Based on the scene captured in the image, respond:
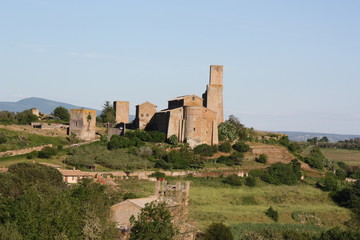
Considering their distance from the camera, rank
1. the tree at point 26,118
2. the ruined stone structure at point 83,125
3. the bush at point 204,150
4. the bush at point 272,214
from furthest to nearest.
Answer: the tree at point 26,118
the ruined stone structure at point 83,125
the bush at point 204,150
the bush at point 272,214

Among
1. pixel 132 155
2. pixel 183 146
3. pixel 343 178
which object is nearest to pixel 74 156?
pixel 132 155

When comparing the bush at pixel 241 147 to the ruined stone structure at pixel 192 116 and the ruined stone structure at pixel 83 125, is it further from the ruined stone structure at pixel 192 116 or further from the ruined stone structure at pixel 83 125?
the ruined stone structure at pixel 83 125

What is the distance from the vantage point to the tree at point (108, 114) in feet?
233

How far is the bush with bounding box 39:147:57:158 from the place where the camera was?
168ft

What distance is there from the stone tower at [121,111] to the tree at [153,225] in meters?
44.8

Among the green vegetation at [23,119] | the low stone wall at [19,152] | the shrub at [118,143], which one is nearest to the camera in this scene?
the low stone wall at [19,152]

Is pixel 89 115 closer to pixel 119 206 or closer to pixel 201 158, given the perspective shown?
pixel 201 158

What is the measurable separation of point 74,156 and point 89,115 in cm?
916

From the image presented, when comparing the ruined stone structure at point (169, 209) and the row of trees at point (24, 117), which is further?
the row of trees at point (24, 117)

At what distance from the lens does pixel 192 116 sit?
59.1 m

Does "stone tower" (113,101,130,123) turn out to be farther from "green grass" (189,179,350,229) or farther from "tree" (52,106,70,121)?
"green grass" (189,179,350,229)

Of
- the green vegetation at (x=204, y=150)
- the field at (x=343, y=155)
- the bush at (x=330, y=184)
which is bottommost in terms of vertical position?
the bush at (x=330, y=184)

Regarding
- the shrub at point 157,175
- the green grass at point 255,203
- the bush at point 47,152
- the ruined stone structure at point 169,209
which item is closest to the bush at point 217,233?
the ruined stone structure at point 169,209

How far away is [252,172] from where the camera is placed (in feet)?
185
